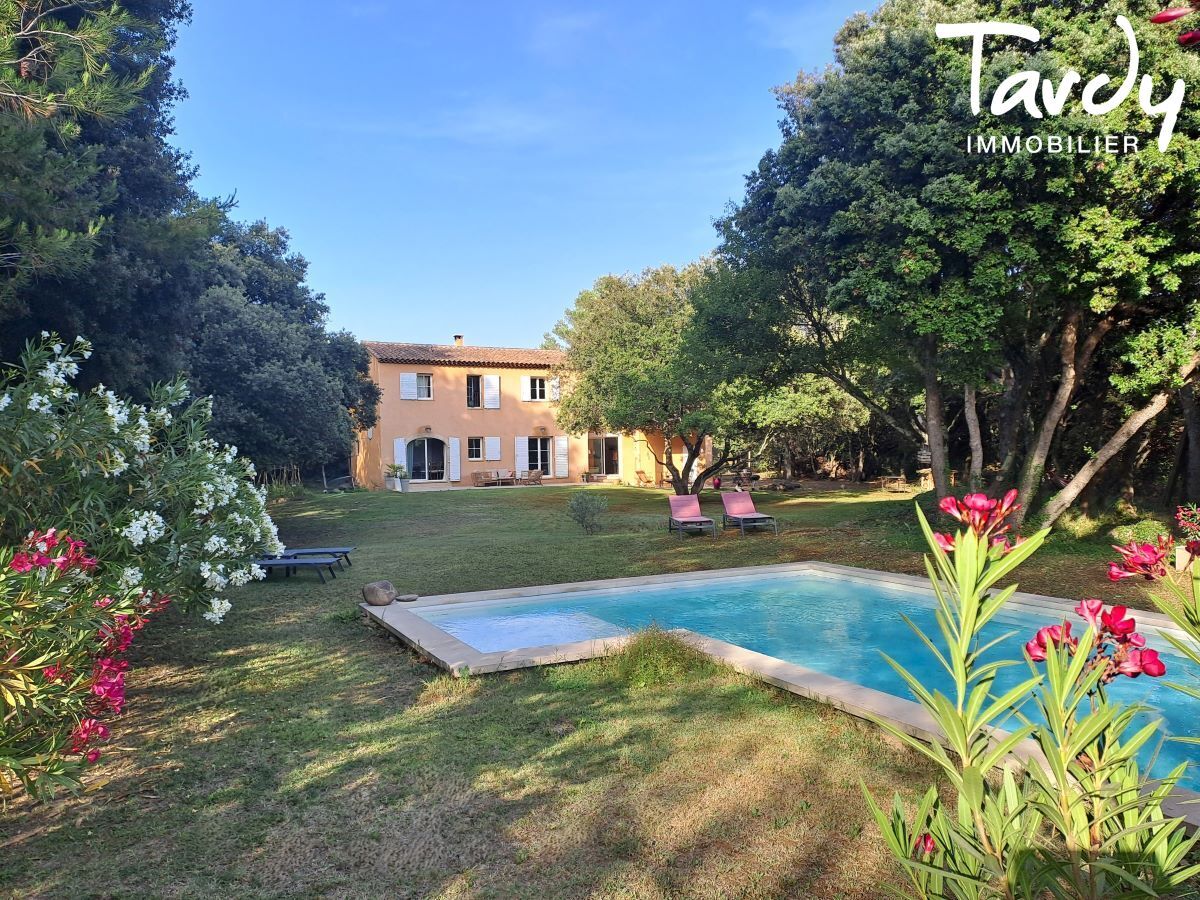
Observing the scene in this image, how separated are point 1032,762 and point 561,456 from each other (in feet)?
101

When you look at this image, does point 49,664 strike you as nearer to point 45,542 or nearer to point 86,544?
point 45,542

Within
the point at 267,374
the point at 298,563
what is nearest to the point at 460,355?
the point at 267,374

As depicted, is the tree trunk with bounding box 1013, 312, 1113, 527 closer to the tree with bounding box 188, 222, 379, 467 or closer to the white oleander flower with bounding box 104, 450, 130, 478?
the white oleander flower with bounding box 104, 450, 130, 478

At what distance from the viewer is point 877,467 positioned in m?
27.5

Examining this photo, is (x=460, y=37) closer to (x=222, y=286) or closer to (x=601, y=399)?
(x=222, y=286)

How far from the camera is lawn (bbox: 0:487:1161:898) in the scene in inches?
116

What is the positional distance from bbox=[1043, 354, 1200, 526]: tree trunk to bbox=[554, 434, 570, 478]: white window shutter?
22343 mm

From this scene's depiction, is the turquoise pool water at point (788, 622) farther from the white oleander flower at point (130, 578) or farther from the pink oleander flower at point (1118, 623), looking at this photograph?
the pink oleander flower at point (1118, 623)

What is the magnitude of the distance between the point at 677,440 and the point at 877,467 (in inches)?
330

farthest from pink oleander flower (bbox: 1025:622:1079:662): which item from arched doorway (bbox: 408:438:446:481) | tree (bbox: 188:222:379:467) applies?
arched doorway (bbox: 408:438:446:481)

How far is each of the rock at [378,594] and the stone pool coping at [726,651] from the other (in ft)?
0.36

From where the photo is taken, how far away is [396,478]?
92.4 ft

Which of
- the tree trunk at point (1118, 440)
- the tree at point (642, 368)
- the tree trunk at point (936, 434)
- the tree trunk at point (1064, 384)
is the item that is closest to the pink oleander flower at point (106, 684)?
the tree trunk at point (1118, 440)

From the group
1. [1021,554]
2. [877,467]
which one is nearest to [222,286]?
[1021,554]
